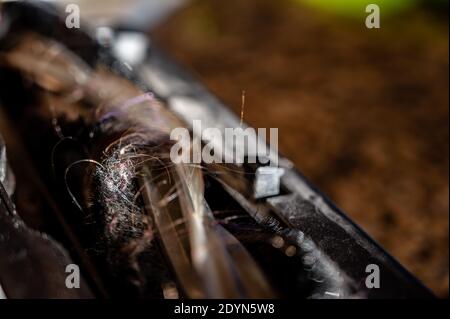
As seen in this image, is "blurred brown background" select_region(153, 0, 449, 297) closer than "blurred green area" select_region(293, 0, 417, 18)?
Yes

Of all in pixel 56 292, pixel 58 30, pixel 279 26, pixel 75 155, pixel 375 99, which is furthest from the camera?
pixel 279 26

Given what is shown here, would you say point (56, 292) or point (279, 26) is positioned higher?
point (279, 26)

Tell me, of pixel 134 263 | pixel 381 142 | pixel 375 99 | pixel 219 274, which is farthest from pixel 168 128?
pixel 375 99

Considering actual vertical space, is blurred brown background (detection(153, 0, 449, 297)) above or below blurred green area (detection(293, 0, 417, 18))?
below

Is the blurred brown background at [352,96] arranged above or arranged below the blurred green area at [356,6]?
below

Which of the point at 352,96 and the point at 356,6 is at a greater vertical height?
the point at 356,6

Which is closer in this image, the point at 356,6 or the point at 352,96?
the point at 352,96

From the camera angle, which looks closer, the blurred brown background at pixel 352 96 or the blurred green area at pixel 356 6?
the blurred brown background at pixel 352 96
